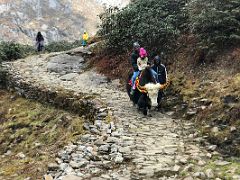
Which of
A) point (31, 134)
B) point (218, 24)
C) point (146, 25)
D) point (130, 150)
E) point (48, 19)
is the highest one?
point (48, 19)

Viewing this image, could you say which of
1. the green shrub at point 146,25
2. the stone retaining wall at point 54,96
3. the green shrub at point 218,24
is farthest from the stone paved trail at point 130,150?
the green shrub at point 146,25

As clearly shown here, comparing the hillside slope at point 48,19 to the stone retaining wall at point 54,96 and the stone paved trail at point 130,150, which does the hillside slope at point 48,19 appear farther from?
the stone paved trail at point 130,150

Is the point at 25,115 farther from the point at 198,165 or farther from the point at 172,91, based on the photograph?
the point at 198,165

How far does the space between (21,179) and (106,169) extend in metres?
1.78

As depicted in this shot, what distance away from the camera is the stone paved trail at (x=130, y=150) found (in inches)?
359

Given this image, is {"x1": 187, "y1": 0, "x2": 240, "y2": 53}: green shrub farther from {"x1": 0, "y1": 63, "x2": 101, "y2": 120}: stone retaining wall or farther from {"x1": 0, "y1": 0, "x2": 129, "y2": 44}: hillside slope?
{"x1": 0, "y1": 0, "x2": 129, "y2": 44}: hillside slope

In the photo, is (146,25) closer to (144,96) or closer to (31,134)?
(144,96)

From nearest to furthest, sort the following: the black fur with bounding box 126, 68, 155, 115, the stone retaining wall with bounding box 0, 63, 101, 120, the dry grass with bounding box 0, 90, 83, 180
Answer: the dry grass with bounding box 0, 90, 83, 180
the black fur with bounding box 126, 68, 155, 115
the stone retaining wall with bounding box 0, 63, 101, 120

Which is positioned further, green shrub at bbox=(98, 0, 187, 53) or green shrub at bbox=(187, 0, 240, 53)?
green shrub at bbox=(98, 0, 187, 53)

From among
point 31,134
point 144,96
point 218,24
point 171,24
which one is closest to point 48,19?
point 171,24

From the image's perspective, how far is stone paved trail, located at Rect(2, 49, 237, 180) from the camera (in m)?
9.12

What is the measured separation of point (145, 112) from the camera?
13773 mm

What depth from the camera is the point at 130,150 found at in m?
10.3

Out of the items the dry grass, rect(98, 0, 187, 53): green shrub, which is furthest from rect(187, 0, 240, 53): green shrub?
the dry grass
